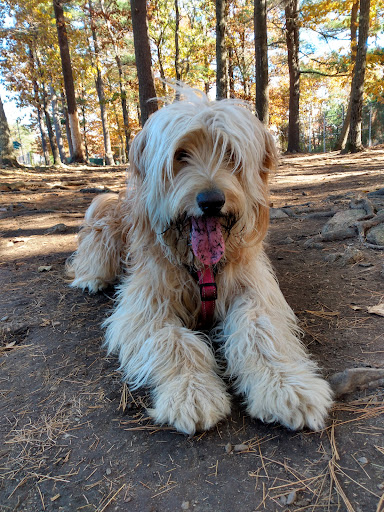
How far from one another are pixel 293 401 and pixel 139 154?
1.90 m

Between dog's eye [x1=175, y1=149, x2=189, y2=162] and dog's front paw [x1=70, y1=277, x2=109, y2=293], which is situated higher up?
dog's eye [x1=175, y1=149, x2=189, y2=162]

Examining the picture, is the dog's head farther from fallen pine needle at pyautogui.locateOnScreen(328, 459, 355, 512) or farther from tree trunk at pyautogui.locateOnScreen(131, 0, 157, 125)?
tree trunk at pyautogui.locateOnScreen(131, 0, 157, 125)

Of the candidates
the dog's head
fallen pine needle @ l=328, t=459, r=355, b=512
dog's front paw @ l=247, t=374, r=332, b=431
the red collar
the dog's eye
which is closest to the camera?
fallen pine needle @ l=328, t=459, r=355, b=512

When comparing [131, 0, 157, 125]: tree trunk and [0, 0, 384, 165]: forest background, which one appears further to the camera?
[0, 0, 384, 165]: forest background

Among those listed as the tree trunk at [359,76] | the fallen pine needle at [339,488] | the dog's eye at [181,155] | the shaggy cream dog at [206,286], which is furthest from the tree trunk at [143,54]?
the fallen pine needle at [339,488]

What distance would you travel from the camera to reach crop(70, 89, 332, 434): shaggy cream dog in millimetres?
1856

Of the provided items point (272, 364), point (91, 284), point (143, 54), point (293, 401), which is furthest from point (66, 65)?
point (293, 401)

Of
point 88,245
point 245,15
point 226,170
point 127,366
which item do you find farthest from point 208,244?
point 245,15

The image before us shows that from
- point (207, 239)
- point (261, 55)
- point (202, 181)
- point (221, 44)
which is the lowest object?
point (207, 239)

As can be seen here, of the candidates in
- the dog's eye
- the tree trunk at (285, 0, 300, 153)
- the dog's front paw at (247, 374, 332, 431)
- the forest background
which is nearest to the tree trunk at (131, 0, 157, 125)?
the forest background

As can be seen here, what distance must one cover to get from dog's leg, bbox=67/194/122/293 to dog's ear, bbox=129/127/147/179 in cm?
131

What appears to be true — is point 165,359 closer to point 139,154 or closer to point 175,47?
point 139,154

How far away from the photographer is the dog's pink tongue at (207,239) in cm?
225

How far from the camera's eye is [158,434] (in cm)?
178
